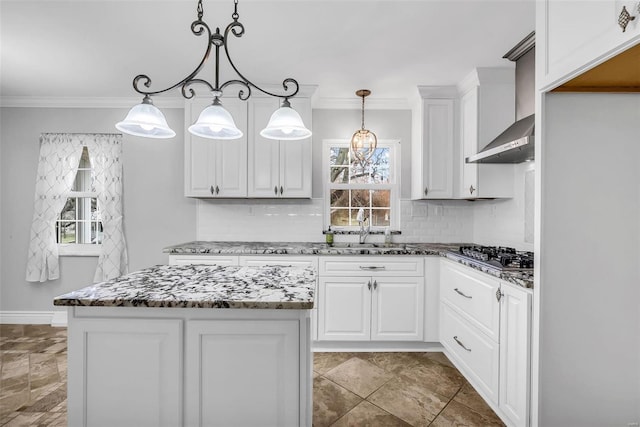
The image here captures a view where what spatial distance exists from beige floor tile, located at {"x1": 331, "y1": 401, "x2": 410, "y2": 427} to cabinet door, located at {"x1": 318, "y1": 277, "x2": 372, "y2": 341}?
2.60 feet

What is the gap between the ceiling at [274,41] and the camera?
195 cm

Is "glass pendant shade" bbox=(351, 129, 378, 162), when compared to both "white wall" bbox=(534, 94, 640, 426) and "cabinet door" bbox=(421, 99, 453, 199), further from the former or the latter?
"white wall" bbox=(534, 94, 640, 426)

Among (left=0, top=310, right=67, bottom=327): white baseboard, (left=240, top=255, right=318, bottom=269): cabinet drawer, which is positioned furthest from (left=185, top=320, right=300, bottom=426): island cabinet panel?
(left=0, top=310, right=67, bottom=327): white baseboard

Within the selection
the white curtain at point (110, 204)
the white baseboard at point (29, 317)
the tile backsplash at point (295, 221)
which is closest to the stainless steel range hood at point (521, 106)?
the tile backsplash at point (295, 221)

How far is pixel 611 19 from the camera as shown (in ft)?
3.53

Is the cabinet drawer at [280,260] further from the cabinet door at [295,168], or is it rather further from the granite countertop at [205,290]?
the granite countertop at [205,290]

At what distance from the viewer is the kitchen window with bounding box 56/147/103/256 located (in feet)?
12.0

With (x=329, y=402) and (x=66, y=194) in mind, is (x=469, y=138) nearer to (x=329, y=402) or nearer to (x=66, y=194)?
(x=329, y=402)

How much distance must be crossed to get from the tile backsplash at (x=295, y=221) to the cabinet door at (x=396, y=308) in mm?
783

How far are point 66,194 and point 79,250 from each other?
661mm

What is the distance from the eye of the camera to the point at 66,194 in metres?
3.56

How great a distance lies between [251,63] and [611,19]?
232 centimetres

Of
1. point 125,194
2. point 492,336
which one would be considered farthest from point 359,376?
point 125,194

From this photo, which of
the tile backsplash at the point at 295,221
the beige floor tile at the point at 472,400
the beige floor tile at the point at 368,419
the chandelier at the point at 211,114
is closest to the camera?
the chandelier at the point at 211,114
